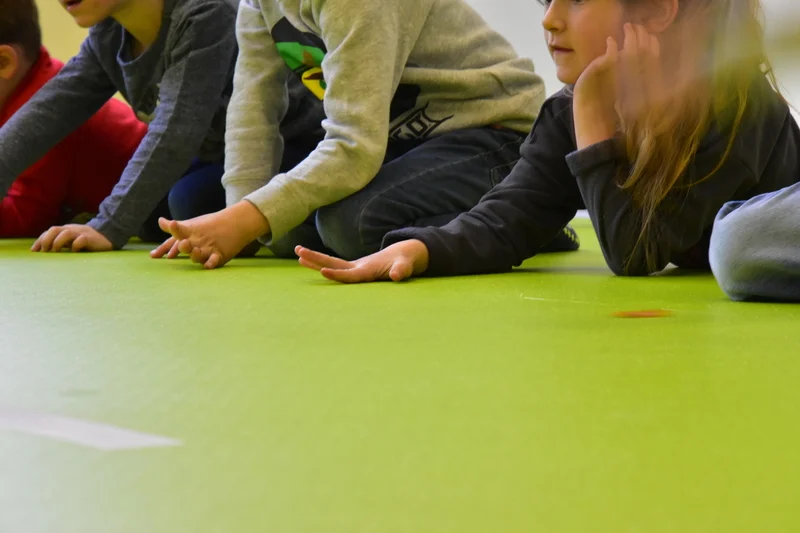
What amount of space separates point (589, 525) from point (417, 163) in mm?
913

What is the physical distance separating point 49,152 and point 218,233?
32.5 inches

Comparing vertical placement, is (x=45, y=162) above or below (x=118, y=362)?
below

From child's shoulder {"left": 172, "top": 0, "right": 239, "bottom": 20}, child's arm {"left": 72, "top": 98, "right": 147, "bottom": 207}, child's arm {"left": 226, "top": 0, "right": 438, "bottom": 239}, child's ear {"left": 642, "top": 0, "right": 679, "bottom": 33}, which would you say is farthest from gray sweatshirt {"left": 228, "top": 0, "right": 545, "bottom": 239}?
child's arm {"left": 72, "top": 98, "right": 147, "bottom": 207}

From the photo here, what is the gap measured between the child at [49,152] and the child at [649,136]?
3.35 feet

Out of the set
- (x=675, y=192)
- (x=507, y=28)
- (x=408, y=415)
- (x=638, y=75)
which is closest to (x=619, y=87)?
(x=638, y=75)

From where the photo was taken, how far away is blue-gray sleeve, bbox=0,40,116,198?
1471mm

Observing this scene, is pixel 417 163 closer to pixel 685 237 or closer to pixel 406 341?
pixel 685 237

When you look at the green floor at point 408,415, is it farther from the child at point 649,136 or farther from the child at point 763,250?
the child at point 649,136

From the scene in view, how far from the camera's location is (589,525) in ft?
0.82

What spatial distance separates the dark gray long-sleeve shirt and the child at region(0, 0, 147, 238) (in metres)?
1.02

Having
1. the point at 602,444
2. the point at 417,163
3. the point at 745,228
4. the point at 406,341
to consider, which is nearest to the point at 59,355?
the point at 406,341

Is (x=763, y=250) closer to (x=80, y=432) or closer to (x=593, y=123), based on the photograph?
(x=593, y=123)

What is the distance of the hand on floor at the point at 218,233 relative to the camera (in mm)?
996

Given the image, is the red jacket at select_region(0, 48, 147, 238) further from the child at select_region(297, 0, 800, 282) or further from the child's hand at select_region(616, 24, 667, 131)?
the child's hand at select_region(616, 24, 667, 131)
